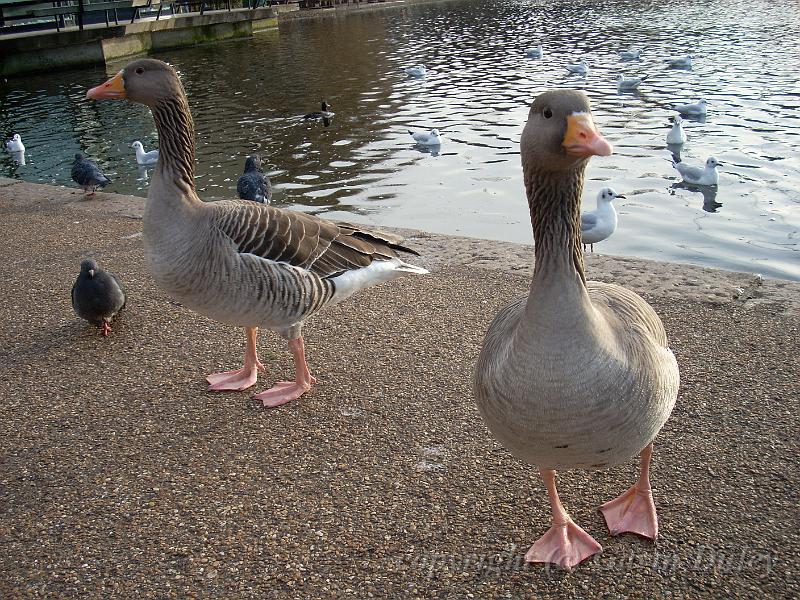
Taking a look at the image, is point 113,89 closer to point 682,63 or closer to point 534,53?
point 682,63

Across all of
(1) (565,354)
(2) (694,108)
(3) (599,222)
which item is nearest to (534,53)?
(2) (694,108)

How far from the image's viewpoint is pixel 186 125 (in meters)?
5.30

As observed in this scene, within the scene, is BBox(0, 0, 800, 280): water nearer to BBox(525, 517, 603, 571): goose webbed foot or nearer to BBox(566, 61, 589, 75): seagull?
BBox(566, 61, 589, 75): seagull

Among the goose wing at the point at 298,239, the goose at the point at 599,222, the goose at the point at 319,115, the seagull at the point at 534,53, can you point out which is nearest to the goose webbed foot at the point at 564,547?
the goose wing at the point at 298,239

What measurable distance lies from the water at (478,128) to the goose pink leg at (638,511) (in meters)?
5.93

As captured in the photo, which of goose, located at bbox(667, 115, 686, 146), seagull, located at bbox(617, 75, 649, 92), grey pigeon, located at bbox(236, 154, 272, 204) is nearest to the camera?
grey pigeon, located at bbox(236, 154, 272, 204)

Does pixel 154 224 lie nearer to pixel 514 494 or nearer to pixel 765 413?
pixel 514 494

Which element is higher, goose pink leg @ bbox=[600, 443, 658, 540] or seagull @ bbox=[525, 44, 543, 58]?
seagull @ bbox=[525, 44, 543, 58]

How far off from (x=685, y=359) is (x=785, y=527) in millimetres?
1777

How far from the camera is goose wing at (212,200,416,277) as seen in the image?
4.90 meters

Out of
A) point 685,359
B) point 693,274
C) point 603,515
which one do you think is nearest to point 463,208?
point 693,274

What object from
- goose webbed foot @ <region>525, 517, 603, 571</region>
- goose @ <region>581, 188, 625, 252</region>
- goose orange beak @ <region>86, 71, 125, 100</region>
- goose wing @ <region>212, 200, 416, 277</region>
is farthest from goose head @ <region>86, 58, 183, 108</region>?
goose @ <region>581, 188, 625, 252</region>

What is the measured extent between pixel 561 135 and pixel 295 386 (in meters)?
3.02

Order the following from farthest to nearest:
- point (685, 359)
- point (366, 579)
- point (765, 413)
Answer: point (685, 359) → point (765, 413) → point (366, 579)
